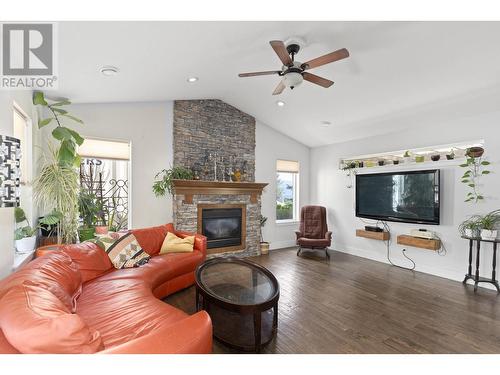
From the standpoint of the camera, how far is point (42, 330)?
107 centimetres

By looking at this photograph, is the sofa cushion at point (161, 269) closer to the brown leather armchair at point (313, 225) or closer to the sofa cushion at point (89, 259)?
the sofa cushion at point (89, 259)

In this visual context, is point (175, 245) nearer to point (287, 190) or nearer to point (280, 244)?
point (280, 244)

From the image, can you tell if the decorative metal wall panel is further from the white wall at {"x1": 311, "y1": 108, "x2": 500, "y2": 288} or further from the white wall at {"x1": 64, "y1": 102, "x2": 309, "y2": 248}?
the white wall at {"x1": 311, "y1": 108, "x2": 500, "y2": 288}

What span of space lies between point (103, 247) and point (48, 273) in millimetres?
979

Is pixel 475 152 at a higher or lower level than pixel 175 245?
higher

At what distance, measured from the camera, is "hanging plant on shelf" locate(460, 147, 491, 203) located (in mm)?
3543

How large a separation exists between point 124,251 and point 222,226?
88.1 inches

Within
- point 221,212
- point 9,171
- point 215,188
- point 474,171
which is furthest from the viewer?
point 221,212

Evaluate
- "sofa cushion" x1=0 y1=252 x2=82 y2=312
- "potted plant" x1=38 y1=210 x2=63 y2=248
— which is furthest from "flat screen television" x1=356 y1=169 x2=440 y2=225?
"potted plant" x1=38 y1=210 x2=63 y2=248

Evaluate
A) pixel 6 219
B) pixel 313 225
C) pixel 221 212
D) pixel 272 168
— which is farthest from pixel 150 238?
pixel 313 225

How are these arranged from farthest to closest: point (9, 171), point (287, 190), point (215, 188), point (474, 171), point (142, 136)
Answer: point (287, 190) → point (215, 188) → point (142, 136) → point (474, 171) → point (9, 171)

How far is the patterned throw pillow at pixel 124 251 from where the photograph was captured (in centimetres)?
292

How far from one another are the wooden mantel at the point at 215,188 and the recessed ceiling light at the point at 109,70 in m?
1.92

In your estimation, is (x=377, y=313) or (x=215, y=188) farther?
(x=215, y=188)
